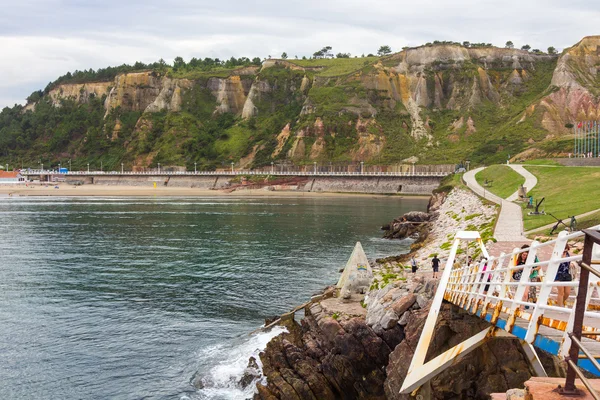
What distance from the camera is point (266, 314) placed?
1218 inches

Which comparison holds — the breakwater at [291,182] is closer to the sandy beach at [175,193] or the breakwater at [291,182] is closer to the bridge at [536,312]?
the sandy beach at [175,193]

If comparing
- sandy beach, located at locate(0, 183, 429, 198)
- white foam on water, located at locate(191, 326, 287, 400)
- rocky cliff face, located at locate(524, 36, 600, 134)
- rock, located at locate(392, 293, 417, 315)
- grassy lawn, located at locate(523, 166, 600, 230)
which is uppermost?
rocky cliff face, located at locate(524, 36, 600, 134)

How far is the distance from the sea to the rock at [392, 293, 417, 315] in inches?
277

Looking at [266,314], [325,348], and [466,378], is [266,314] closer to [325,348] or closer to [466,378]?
[325,348]

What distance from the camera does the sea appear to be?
74.1ft

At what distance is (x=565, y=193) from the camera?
48.1 meters

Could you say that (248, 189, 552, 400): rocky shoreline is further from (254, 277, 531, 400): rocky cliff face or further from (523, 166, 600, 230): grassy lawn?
(523, 166, 600, 230): grassy lawn

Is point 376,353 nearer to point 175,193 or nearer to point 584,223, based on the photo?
point 584,223

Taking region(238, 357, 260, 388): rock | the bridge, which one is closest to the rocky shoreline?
region(238, 357, 260, 388): rock

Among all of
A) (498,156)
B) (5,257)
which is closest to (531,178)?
(5,257)

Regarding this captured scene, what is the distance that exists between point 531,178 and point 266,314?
1960 inches

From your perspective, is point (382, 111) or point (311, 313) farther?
point (382, 111)

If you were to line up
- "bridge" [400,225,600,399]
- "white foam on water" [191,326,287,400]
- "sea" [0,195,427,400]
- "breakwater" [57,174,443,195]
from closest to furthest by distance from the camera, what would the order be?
"bridge" [400,225,600,399], "white foam on water" [191,326,287,400], "sea" [0,195,427,400], "breakwater" [57,174,443,195]

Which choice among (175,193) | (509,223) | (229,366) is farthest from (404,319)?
(175,193)
